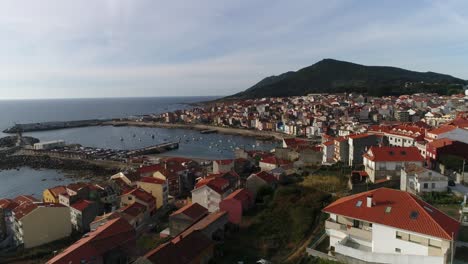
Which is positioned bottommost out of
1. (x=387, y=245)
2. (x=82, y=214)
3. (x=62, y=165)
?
(x=62, y=165)

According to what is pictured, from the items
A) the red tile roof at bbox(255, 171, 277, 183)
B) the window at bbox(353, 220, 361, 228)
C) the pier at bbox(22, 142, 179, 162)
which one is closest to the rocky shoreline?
the pier at bbox(22, 142, 179, 162)

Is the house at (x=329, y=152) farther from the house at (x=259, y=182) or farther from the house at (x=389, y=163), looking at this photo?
the house at (x=389, y=163)

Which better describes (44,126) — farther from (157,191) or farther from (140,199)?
(140,199)

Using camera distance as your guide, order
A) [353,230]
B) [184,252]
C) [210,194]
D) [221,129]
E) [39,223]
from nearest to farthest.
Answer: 1. [353,230]
2. [184,252]
3. [39,223]
4. [210,194]
5. [221,129]

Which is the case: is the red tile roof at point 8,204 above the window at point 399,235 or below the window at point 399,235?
below

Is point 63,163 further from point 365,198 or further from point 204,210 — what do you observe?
point 365,198

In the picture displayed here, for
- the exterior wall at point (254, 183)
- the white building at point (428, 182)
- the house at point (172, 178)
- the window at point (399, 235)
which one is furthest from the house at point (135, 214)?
the white building at point (428, 182)

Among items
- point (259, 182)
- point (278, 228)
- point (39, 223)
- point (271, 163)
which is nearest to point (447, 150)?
point (259, 182)

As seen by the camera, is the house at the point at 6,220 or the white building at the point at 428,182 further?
the house at the point at 6,220
